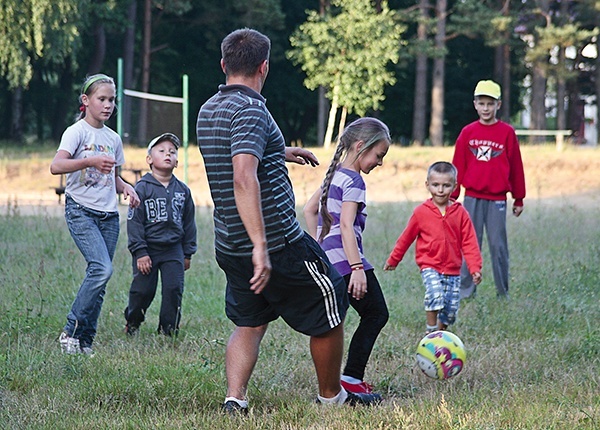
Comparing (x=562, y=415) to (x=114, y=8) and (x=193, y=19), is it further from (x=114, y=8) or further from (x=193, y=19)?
(x=193, y=19)

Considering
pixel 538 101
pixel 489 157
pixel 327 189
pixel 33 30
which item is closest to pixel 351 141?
pixel 327 189

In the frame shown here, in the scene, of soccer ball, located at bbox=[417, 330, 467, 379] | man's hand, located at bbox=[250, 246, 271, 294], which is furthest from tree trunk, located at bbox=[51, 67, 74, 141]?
man's hand, located at bbox=[250, 246, 271, 294]

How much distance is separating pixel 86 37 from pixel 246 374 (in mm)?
39637

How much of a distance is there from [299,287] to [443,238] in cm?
248

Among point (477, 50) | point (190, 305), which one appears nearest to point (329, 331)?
point (190, 305)

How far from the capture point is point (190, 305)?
8.60 meters

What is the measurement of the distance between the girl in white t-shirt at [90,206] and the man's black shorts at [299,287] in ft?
6.24

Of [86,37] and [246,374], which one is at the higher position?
[86,37]

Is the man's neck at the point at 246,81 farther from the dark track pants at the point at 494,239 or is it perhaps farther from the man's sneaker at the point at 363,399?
the dark track pants at the point at 494,239

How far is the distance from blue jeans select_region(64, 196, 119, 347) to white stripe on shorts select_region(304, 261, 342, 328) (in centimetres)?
222

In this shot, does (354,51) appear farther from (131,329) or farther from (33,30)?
(131,329)

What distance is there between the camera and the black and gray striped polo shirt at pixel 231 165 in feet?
15.0

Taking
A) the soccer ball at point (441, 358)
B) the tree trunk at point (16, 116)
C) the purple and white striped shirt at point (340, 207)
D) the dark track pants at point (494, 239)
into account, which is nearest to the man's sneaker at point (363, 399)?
the soccer ball at point (441, 358)

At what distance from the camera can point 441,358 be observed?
5.72m
